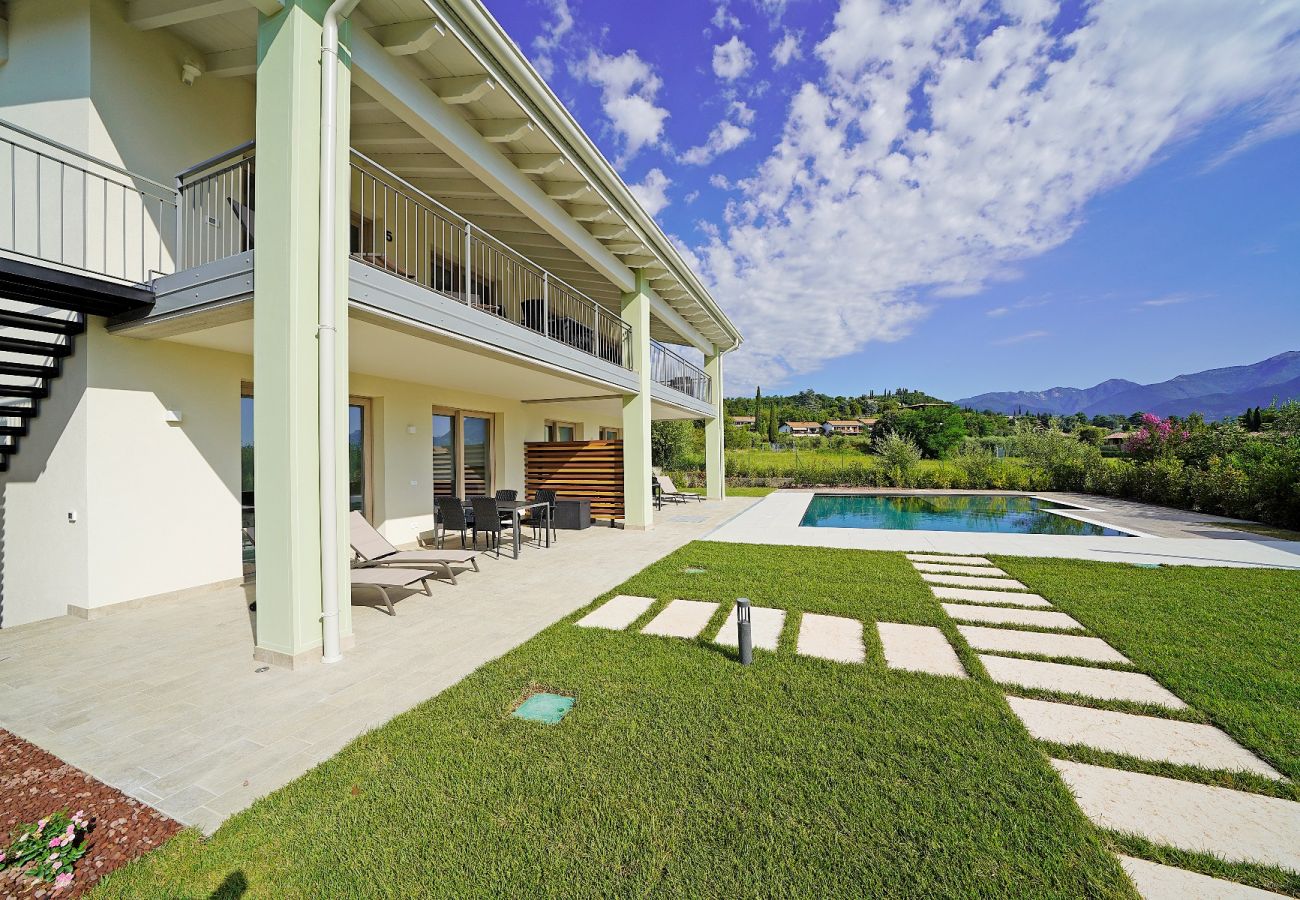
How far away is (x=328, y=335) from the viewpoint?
392 centimetres

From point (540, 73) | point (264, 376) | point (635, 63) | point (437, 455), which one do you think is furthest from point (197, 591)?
point (635, 63)

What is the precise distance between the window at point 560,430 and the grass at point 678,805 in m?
12.5

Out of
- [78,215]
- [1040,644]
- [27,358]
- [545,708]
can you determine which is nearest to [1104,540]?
[1040,644]

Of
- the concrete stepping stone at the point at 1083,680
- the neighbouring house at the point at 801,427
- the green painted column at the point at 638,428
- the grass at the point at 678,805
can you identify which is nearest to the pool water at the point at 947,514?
the green painted column at the point at 638,428

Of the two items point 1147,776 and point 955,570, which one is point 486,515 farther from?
point 1147,776

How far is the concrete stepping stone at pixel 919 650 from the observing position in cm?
389

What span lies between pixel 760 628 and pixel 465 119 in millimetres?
6968

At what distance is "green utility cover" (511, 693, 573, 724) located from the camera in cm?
318

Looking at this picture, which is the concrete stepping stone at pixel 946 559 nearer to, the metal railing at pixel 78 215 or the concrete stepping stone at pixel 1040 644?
the concrete stepping stone at pixel 1040 644

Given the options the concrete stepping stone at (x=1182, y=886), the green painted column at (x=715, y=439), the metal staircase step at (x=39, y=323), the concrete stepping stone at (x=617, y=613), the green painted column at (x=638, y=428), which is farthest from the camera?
the green painted column at (x=715, y=439)

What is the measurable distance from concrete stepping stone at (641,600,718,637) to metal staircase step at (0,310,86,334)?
673cm

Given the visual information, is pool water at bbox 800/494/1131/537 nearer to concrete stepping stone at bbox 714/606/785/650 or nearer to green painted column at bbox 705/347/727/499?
green painted column at bbox 705/347/727/499

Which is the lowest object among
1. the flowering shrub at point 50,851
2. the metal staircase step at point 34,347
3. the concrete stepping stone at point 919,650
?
the concrete stepping stone at point 919,650

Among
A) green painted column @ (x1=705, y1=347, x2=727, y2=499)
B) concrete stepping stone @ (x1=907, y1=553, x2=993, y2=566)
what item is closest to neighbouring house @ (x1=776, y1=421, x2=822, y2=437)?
green painted column @ (x1=705, y1=347, x2=727, y2=499)
